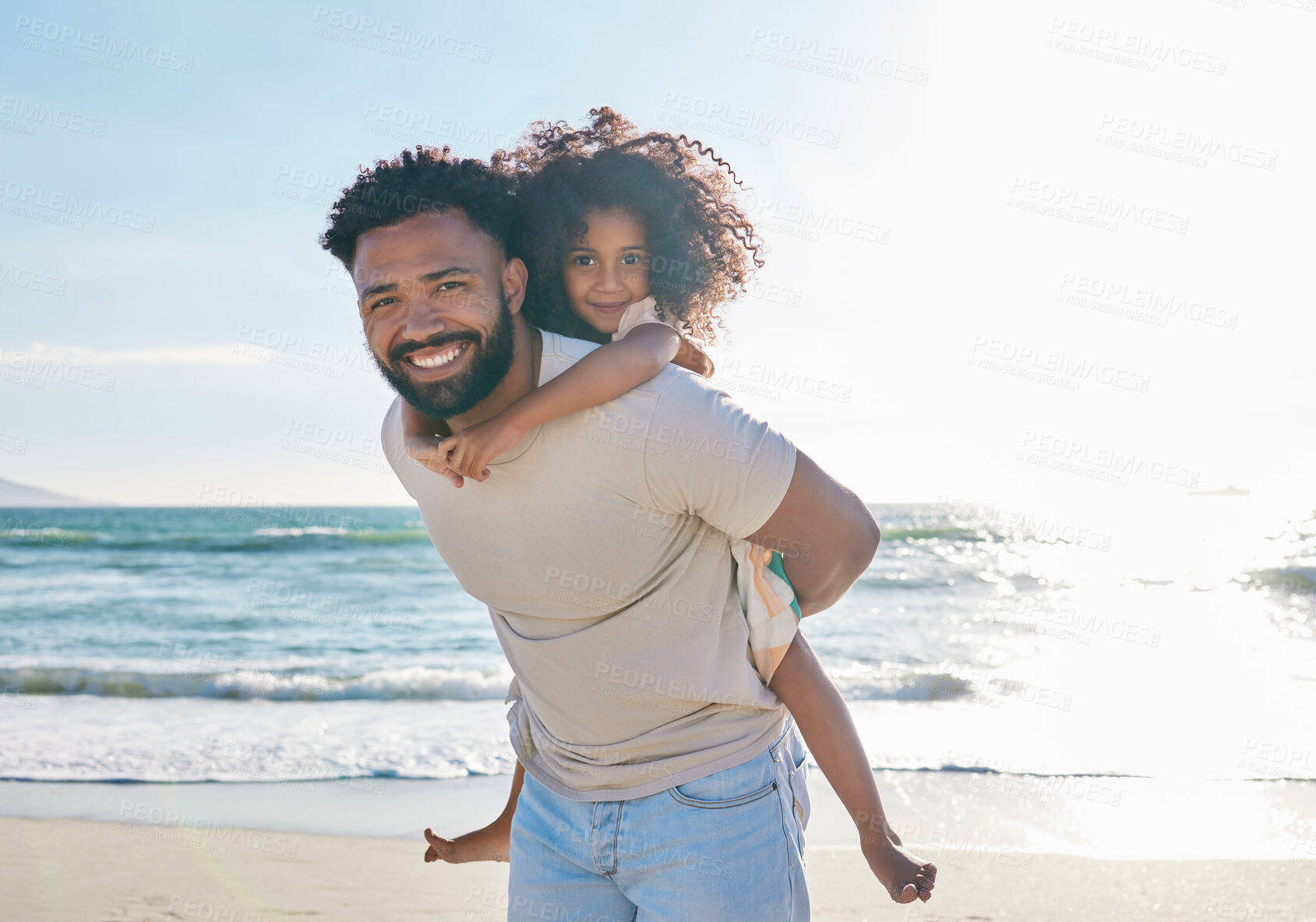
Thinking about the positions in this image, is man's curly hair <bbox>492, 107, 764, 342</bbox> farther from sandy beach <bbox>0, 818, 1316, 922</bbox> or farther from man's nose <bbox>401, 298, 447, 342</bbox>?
sandy beach <bbox>0, 818, 1316, 922</bbox>

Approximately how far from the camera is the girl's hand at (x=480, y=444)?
4.87 feet

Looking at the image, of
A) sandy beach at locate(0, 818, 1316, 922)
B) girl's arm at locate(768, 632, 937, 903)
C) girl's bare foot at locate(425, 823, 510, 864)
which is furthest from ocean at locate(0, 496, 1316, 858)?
girl's arm at locate(768, 632, 937, 903)

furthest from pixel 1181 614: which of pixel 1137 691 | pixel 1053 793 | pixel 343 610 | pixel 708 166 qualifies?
pixel 708 166

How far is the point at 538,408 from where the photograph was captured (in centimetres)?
152

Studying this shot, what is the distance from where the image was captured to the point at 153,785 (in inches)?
224

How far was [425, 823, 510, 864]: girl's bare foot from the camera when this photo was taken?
2.26 metres

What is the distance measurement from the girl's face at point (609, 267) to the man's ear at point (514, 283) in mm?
618

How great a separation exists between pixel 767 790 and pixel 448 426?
0.88m

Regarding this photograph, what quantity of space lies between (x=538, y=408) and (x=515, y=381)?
0.18m

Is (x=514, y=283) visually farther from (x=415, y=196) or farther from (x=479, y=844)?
(x=479, y=844)

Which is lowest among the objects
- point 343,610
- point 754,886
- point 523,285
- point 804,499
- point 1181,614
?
point 343,610

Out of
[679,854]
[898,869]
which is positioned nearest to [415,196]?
[679,854]

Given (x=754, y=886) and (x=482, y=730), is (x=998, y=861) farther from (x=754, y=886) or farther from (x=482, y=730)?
(x=482, y=730)

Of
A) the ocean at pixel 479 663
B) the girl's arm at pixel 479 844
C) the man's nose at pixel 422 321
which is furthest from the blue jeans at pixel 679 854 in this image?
the ocean at pixel 479 663
